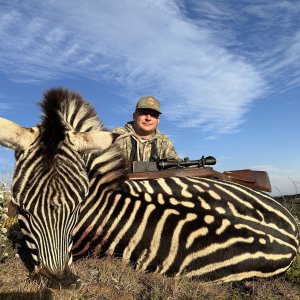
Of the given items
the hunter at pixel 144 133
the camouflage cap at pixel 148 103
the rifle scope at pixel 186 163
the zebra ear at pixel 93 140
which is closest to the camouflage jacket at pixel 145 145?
the hunter at pixel 144 133

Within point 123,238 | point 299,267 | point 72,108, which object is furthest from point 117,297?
point 299,267

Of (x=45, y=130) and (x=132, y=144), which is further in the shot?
(x=132, y=144)

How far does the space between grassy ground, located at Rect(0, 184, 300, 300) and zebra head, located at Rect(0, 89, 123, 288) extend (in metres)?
0.31

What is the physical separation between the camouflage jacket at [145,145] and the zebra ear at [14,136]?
12.9 feet

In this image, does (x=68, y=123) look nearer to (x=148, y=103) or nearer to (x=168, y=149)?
(x=148, y=103)

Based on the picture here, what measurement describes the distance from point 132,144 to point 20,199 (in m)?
4.50

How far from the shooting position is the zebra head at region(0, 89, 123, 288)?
121 inches

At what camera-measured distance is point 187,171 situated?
5230 mm

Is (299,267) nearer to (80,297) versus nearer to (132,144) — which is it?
(80,297)

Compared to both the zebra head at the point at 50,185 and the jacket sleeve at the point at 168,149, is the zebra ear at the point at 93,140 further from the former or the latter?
the jacket sleeve at the point at 168,149

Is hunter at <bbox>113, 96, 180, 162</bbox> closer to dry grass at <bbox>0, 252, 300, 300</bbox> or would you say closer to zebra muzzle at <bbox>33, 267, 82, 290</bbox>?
dry grass at <bbox>0, 252, 300, 300</bbox>

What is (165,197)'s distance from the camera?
443 cm

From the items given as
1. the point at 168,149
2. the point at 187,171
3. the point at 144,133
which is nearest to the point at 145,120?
the point at 144,133

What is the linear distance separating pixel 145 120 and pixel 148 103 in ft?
1.08
